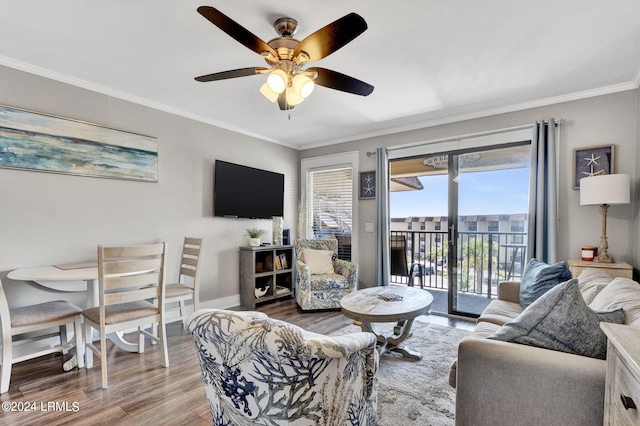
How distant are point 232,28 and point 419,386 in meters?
2.62

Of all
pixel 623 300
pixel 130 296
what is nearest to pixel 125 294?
pixel 130 296

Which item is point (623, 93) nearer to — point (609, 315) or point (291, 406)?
point (609, 315)

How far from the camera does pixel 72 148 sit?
2859 millimetres

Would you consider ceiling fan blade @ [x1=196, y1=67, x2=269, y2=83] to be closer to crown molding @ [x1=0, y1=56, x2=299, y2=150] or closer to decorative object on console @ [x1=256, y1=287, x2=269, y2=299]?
crown molding @ [x1=0, y1=56, x2=299, y2=150]

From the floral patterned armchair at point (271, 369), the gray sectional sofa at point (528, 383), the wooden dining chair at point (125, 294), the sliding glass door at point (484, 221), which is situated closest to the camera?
the floral patterned armchair at point (271, 369)

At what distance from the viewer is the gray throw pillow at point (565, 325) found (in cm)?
126

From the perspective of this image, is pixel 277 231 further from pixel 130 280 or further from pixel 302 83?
pixel 302 83

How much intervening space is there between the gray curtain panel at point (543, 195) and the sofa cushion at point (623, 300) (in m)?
1.41

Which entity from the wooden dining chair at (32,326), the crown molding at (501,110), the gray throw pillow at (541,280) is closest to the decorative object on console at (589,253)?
the gray throw pillow at (541,280)

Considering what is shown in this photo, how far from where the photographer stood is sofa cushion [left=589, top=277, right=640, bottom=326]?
135cm

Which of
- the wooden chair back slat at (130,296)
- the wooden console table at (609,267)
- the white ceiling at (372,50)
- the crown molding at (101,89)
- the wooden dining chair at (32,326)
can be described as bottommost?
the wooden dining chair at (32,326)

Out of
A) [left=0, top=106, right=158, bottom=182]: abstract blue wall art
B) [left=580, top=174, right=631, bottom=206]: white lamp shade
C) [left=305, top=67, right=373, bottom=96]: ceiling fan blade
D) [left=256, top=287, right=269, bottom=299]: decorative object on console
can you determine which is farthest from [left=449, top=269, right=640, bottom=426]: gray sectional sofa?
[left=0, top=106, right=158, bottom=182]: abstract blue wall art

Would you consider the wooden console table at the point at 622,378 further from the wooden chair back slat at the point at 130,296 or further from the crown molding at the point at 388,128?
the crown molding at the point at 388,128

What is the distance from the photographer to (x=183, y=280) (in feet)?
12.0
